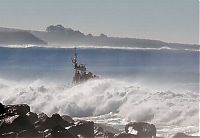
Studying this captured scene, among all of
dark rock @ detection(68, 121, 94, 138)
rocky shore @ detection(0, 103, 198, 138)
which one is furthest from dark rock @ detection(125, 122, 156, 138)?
dark rock @ detection(68, 121, 94, 138)

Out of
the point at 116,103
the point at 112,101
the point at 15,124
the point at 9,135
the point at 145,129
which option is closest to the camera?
the point at 9,135

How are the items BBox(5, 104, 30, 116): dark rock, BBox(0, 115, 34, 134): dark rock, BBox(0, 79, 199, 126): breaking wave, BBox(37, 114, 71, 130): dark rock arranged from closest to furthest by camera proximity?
1. BBox(0, 115, 34, 134): dark rock
2. BBox(37, 114, 71, 130): dark rock
3. BBox(5, 104, 30, 116): dark rock
4. BBox(0, 79, 199, 126): breaking wave

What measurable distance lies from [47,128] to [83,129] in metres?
1.40

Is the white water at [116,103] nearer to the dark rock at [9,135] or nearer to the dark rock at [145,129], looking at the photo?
the dark rock at [145,129]

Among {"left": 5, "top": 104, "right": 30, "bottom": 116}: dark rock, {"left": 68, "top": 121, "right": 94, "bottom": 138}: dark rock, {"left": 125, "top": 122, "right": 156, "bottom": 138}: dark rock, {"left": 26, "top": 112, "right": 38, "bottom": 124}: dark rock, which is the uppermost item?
{"left": 5, "top": 104, "right": 30, "bottom": 116}: dark rock

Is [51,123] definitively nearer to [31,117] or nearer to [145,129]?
[31,117]

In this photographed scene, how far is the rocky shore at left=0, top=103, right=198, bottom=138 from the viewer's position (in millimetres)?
22422

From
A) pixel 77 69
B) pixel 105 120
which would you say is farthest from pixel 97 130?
pixel 77 69

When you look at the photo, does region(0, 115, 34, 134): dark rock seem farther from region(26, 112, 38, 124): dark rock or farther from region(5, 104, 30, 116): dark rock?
region(26, 112, 38, 124): dark rock

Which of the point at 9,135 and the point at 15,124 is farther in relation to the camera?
the point at 15,124

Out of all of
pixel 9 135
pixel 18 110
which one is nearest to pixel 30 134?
pixel 9 135

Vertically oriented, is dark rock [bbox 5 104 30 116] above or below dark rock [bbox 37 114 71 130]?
above

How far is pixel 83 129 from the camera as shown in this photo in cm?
2423

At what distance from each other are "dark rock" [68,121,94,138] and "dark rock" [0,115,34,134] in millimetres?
1759
